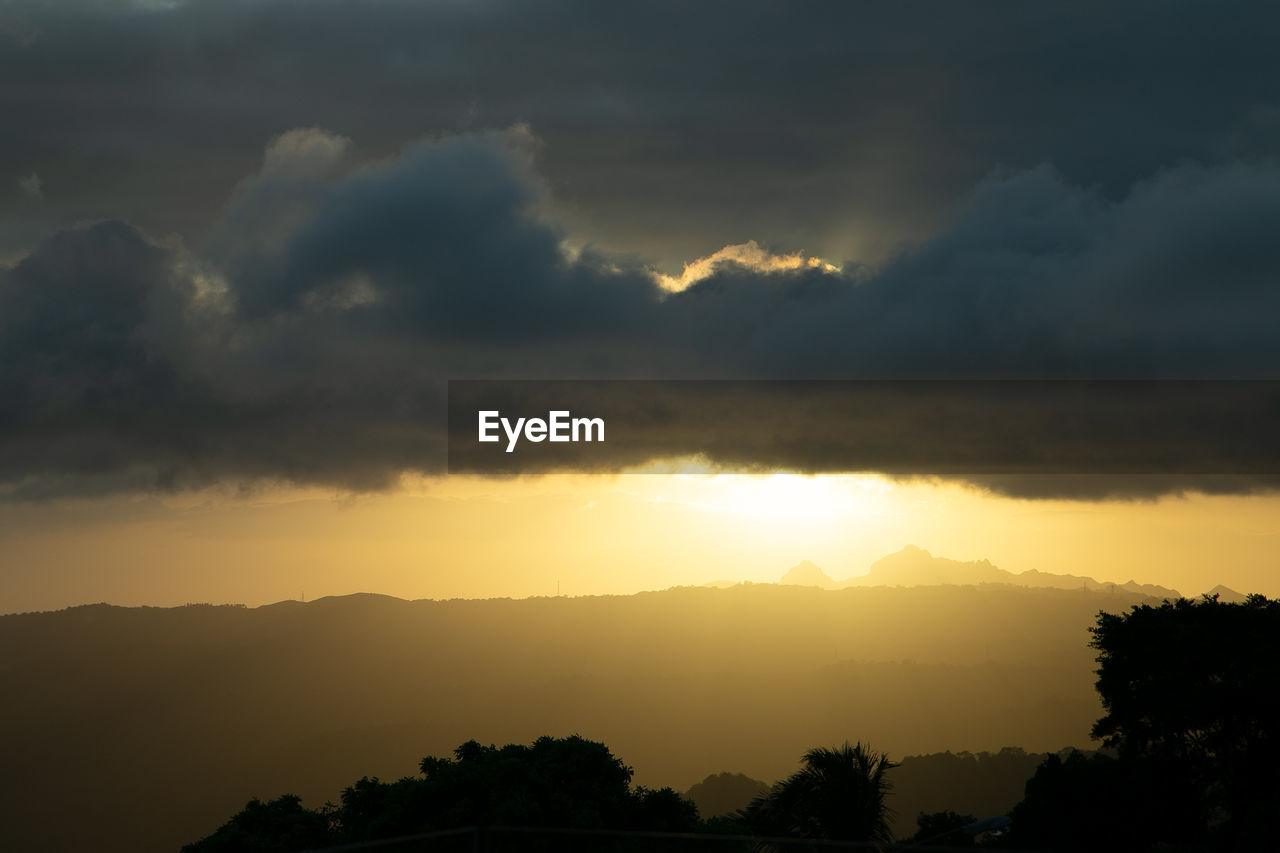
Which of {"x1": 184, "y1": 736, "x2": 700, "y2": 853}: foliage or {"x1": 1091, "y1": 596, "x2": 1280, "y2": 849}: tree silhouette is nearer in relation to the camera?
{"x1": 184, "y1": 736, "x2": 700, "y2": 853}: foliage

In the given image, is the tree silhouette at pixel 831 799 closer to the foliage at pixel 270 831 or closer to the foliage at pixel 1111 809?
the foliage at pixel 1111 809

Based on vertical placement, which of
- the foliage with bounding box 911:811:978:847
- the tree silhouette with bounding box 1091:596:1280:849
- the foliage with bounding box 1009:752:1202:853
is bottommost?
the foliage with bounding box 911:811:978:847

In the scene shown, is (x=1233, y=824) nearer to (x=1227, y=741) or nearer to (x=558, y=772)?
(x=1227, y=741)

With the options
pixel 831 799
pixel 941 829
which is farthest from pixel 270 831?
pixel 941 829

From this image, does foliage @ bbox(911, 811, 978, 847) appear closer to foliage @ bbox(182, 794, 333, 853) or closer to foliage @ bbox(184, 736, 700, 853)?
foliage @ bbox(184, 736, 700, 853)

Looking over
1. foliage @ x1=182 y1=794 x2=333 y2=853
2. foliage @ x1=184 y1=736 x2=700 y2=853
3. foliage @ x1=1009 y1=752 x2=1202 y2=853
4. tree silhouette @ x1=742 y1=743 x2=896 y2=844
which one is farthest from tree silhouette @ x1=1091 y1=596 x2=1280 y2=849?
foliage @ x1=182 y1=794 x2=333 y2=853

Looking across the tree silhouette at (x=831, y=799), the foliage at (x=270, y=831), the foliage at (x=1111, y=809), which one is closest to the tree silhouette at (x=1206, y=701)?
the foliage at (x=1111, y=809)

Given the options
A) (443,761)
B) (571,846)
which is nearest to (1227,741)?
(443,761)

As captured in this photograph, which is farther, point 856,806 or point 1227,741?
point 1227,741
